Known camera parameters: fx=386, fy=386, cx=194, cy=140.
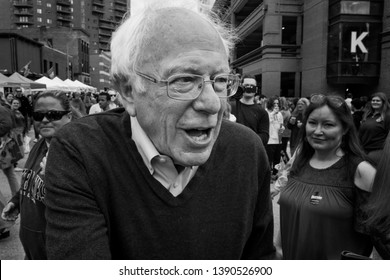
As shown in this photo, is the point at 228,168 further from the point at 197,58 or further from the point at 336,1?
the point at 336,1

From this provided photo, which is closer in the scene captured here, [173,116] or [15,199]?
[173,116]

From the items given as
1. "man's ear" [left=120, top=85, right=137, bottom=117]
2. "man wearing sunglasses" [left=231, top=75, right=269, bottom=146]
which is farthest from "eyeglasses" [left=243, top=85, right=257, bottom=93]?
"man's ear" [left=120, top=85, right=137, bottom=117]

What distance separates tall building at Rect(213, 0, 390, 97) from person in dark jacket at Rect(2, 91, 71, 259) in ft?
44.3

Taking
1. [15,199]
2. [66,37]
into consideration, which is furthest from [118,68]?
[66,37]

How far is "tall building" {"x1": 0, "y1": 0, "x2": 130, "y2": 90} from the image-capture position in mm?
62875

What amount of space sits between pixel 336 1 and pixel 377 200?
69.0 feet

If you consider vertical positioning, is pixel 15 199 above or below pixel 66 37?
below

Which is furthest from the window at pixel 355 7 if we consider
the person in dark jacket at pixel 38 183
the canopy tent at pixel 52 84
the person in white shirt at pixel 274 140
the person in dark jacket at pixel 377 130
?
the person in dark jacket at pixel 38 183

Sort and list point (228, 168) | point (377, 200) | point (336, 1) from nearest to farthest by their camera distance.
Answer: point (228, 168), point (377, 200), point (336, 1)

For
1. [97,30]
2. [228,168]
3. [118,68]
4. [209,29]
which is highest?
[97,30]

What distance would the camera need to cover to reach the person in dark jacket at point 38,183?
233 cm

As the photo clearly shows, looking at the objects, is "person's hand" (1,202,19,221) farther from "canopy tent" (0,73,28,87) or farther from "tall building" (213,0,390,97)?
"tall building" (213,0,390,97)

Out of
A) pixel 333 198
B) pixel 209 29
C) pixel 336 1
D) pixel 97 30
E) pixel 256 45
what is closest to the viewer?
pixel 209 29
